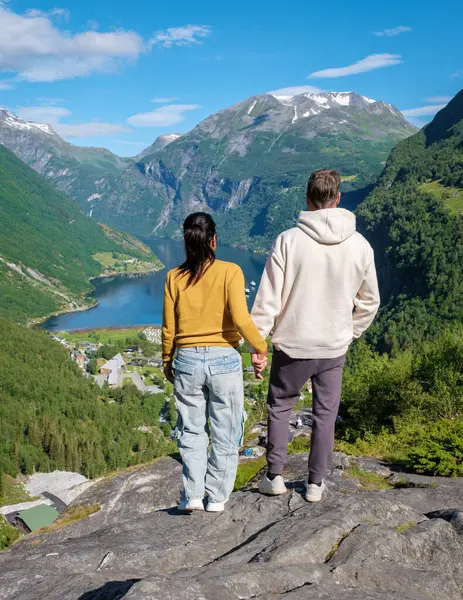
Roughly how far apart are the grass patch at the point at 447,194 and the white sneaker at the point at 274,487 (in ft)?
435

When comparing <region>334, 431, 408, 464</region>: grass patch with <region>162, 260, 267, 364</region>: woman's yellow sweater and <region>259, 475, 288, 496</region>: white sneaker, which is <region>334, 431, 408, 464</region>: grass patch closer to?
<region>259, 475, 288, 496</region>: white sneaker

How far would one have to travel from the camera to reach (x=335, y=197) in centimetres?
550

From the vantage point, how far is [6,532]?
129 feet

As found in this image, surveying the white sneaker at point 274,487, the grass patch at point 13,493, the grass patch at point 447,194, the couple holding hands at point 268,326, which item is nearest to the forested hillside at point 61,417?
the grass patch at point 13,493

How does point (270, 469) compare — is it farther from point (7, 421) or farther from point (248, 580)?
point (7, 421)

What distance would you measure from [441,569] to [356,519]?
0.90m

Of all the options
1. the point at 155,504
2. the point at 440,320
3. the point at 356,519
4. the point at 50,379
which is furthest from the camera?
the point at 50,379

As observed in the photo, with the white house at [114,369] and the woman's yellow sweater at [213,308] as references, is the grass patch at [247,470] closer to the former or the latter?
the woman's yellow sweater at [213,308]

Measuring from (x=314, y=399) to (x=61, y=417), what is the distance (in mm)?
91816

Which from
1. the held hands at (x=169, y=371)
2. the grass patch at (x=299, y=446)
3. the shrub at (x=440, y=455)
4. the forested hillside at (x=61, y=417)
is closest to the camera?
the held hands at (x=169, y=371)

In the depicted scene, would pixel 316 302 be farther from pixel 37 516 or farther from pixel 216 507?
pixel 37 516

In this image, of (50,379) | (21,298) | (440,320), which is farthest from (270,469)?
(21,298)

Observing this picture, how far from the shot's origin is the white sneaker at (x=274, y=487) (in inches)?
241

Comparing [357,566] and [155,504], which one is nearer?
[357,566]
